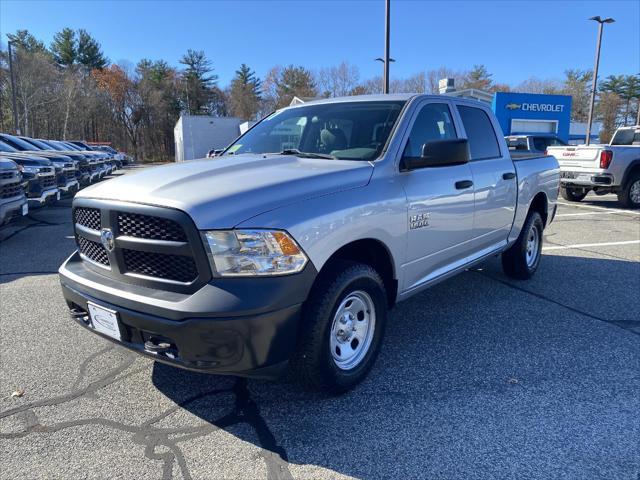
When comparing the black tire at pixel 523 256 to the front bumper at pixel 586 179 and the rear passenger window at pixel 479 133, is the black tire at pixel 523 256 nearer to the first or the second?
the rear passenger window at pixel 479 133

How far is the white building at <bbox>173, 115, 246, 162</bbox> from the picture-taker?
39.8 meters

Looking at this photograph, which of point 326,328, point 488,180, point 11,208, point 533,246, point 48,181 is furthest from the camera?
point 48,181

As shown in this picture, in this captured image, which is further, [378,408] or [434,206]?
A: [434,206]

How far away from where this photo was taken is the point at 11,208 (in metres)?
7.34

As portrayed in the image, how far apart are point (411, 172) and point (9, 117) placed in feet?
205

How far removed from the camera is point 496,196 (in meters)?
4.51

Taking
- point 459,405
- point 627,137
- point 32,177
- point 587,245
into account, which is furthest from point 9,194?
point 627,137

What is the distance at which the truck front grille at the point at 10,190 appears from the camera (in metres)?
7.22

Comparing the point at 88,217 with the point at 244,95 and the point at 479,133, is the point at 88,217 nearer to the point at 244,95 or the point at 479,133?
the point at 479,133

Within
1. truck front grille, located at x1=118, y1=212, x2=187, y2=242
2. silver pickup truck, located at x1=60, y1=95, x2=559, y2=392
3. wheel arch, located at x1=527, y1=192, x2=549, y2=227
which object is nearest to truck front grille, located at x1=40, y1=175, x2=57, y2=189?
silver pickup truck, located at x1=60, y1=95, x2=559, y2=392

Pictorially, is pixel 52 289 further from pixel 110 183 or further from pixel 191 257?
pixel 191 257

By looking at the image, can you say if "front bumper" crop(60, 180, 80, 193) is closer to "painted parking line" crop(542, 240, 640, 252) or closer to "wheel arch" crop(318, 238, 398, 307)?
"wheel arch" crop(318, 238, 398, 307)

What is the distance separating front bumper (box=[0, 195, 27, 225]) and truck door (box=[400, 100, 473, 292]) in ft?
21.4

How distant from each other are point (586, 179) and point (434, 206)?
9.78 m
